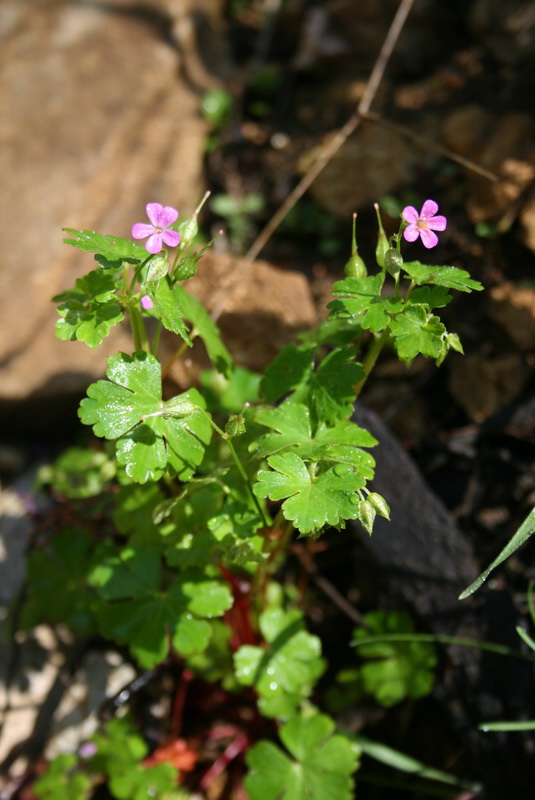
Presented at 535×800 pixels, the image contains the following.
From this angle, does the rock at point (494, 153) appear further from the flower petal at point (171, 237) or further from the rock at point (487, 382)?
the flower petal at point (171, 237)

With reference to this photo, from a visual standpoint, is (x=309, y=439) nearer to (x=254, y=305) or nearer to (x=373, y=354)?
(x=373, y=354)

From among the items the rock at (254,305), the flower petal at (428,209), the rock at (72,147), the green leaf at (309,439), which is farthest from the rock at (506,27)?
the green leaf at (309,439)

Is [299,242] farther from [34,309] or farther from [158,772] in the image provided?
[158,772]

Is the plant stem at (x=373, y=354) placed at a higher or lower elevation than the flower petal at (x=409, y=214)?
lower

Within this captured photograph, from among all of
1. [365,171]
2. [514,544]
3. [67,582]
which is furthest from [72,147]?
[514,544]

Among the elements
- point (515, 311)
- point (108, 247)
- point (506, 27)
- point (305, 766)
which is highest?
point (506, 27)

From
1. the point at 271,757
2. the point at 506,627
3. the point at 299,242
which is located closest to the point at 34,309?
the point at 299,242

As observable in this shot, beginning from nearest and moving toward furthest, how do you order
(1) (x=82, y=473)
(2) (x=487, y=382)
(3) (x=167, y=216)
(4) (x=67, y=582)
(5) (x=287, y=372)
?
(3) (x=167, y=216)
(5) (x=287, y=372)
(4) (x=67, y=582)
(1) (x=82, y=473)
(2) (x=487, y=382)
